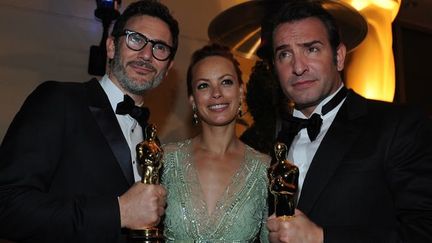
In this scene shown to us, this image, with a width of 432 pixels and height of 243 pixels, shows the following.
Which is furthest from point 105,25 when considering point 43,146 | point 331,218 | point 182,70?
point 331,218

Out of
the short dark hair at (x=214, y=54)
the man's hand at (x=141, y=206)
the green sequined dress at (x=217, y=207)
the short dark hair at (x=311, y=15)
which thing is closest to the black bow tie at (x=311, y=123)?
the short dark hair at (x=311, y=15)

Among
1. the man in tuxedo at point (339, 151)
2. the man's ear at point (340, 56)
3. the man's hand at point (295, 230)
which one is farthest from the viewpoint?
the man's ear at point (340, 56)

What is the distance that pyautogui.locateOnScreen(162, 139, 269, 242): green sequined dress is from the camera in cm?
253

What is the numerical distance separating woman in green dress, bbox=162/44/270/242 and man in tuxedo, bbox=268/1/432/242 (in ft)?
1.37

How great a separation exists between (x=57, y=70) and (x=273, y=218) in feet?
9.72

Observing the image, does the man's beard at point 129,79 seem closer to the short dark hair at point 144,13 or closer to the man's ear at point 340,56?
the short dark hair at point 144,13

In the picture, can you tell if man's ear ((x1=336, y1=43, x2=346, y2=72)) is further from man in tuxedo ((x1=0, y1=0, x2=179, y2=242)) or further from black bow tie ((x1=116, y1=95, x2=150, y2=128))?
black bow tie ((x1=116, y1=95, x2=150, y2=128))

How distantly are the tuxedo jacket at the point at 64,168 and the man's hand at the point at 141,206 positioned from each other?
41 millimetres

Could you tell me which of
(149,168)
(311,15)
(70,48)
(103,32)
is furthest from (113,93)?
(70,48)

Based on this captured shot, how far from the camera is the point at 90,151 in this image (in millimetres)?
2053

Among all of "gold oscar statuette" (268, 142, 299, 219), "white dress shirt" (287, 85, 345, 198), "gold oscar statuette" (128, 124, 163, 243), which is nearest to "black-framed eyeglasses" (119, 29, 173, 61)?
"gold oscar statuette" (128, 124, 163, 243)

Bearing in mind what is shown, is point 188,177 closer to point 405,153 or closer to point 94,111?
point 94,111

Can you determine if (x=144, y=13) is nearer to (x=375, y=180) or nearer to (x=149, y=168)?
(x=149, y=168)

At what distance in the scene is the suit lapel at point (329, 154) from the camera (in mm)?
1976
